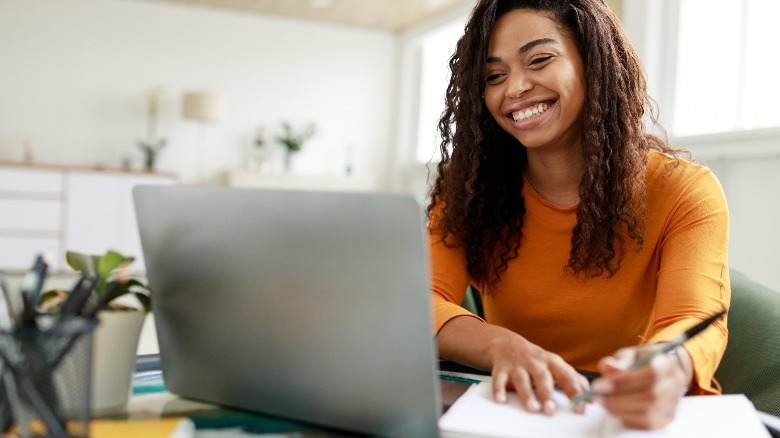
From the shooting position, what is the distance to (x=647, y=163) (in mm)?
1362

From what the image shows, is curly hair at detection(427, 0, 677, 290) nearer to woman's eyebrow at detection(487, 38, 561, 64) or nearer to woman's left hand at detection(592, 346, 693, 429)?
woman's eyebrow at detection(487, 38, 561, 64)

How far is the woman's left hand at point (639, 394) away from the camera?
2.27 ft

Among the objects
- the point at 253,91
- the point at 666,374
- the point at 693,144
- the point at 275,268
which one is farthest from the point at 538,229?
the point at 253,91

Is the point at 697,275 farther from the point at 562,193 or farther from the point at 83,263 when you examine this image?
the point at 83,263

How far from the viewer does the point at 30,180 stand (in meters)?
5.62

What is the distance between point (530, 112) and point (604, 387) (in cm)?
78

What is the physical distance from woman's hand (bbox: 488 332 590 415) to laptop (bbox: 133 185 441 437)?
0.17 meters

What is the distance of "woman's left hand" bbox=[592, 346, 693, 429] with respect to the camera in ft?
2.27

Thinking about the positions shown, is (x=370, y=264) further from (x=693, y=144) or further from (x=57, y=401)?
(x=693, y=144)

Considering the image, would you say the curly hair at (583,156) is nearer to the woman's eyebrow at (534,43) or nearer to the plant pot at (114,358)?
the woman's eyebrow at (534,43)

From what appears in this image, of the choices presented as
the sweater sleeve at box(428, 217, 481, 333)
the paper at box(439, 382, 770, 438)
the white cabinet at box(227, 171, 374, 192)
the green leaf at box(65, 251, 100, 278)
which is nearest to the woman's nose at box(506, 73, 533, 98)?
the sweater sleeve at box(428, 217, 481, 333)

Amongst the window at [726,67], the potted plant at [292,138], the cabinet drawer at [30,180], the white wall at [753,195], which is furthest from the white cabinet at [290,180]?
the white wall at [753,195]

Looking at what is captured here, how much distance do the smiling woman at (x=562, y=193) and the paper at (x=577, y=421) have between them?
373 millimetres

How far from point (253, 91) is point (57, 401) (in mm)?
6540
